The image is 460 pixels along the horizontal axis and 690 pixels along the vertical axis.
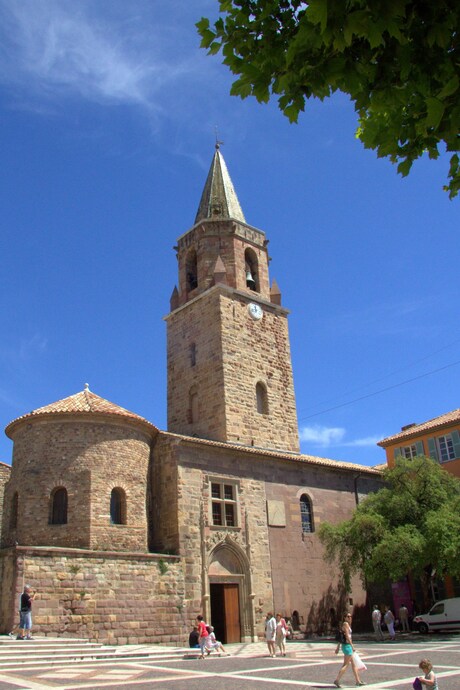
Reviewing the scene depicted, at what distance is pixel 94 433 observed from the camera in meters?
22.0

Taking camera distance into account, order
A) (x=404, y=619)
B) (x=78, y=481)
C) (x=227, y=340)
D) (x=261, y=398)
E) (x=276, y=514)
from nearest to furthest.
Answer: (x=78, y=481) → (x=276, y=514) → (x=404, y=619) → (x=227, y=340) → (x=261, y=398)

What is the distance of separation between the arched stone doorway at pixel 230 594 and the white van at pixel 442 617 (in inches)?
281

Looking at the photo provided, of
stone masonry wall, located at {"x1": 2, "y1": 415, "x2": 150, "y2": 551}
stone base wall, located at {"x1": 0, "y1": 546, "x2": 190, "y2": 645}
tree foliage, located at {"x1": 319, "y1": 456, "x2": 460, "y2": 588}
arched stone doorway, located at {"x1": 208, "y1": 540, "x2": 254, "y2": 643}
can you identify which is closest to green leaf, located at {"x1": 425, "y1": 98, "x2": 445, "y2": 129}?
stone base wall, located at {"x1": 0, "y1": 546, "x2": 190, "y2": 645}

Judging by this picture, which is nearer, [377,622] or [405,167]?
[405,167]

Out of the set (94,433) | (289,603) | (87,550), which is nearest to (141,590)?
(87,550)

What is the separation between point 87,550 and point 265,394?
1379 centimetres

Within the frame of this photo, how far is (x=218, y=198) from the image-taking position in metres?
34.0

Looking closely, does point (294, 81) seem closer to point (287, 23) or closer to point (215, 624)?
point (287, 23)

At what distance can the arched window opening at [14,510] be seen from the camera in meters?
21.5

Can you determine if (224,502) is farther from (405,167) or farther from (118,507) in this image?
(405,167)

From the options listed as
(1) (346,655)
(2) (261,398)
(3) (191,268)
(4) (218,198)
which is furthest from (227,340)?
(1) (346,655)

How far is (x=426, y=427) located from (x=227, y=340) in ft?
39.4

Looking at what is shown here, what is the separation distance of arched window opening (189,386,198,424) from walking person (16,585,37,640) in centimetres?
1444

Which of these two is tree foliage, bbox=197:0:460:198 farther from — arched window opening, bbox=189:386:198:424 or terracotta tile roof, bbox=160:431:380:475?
arched window opening, bbox=189:386:198:424
